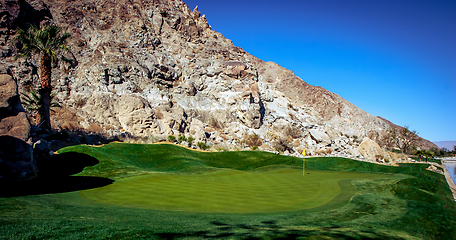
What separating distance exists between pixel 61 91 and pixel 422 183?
149ft

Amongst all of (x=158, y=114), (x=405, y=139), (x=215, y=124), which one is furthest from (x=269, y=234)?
(x=405, y=139)

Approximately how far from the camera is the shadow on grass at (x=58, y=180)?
954cm

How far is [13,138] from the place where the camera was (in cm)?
1149

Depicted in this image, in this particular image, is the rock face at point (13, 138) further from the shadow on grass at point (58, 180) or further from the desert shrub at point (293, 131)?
the desert shrub at point (293, 131)

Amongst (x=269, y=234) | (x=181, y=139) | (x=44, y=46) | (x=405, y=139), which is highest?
(x=44, y=46)

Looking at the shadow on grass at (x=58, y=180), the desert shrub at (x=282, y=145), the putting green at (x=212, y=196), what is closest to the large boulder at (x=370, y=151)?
the desert shrub at (x=282, y=145)

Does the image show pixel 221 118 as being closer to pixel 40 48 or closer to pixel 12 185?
pixel 40 48

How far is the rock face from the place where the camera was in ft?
36.4

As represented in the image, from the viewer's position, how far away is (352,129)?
73125 millimetres

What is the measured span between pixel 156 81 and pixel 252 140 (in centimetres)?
2055

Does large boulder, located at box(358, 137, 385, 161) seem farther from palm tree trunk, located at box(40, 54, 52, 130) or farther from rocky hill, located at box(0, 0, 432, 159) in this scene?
palm tree trunk, located at box(40, 54, 52, 130)

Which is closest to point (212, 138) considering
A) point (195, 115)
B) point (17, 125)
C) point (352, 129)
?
point (195, 115)

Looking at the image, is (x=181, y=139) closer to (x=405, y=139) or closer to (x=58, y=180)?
(x=58, y=180)

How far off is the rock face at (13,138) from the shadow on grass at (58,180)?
1.93ft
